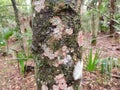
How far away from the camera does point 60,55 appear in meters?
1.45

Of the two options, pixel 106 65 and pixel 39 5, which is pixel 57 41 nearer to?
pixel 39 5

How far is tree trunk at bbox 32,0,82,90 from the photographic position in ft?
4.70

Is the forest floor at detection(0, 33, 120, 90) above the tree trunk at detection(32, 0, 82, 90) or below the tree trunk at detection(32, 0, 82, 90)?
below

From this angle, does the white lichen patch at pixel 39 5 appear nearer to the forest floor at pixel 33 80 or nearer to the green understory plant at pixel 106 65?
the forest floor at pixel 33 80

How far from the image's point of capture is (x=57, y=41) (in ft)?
4.71

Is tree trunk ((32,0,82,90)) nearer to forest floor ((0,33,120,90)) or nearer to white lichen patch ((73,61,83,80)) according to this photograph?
white lichen patch ((73,61,83,80))

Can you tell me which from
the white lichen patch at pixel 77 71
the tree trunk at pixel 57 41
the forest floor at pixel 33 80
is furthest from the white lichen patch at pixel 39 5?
the forest floor at pixel 33 80

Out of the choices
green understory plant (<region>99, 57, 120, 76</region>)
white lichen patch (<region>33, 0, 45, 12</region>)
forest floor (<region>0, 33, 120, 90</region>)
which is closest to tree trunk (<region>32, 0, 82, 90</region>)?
white lichen patch (<region>33, 0, 45, 12</region>)

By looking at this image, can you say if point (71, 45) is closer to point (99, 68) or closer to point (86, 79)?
point (86, 79)

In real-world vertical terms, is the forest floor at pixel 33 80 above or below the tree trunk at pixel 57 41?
below

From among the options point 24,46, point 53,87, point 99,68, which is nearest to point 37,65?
point 53,87

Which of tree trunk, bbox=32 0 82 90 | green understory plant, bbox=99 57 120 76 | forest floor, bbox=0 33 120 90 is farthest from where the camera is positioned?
green understory plant, bbox=99 57 120 76

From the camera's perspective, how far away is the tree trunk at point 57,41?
1.43 meters

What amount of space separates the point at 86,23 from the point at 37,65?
10.9 metres
